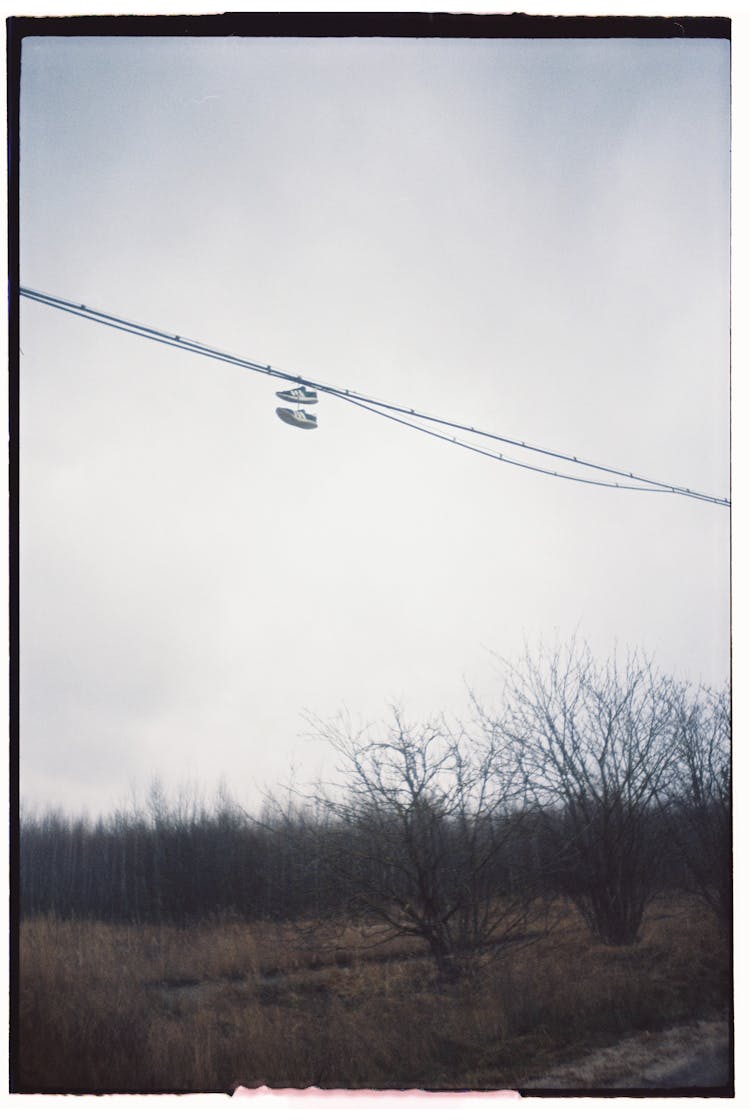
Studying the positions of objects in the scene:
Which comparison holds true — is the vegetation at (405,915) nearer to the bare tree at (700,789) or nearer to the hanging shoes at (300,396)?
the bare tree at (700,789)

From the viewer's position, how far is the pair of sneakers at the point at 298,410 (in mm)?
5609

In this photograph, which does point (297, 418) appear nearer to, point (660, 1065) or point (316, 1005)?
point (316, 1005)

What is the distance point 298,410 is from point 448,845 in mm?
3364

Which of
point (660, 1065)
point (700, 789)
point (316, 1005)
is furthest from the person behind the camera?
point (700, 789)

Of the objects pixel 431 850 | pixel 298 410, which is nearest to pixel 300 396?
pixel 298 410

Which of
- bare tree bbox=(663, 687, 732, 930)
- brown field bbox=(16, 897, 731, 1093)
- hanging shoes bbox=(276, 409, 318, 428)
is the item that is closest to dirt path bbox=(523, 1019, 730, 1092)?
brown field bbox=(16, 897, 731, 1093)

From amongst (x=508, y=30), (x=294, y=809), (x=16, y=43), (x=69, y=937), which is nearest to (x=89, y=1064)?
(x=69, y=937)

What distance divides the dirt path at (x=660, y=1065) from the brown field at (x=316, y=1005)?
103 mm

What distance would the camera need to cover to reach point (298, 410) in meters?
5.68

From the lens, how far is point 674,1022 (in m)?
5.85

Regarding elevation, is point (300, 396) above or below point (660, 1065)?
above

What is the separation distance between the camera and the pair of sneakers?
561 cm

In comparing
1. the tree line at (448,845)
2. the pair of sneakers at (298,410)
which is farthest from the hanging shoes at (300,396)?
the tree line at (448,845)

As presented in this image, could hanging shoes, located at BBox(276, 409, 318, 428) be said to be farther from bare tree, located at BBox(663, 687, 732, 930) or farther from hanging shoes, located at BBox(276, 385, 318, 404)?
bare tree, located at BBox(663, 687, 732, 930)
